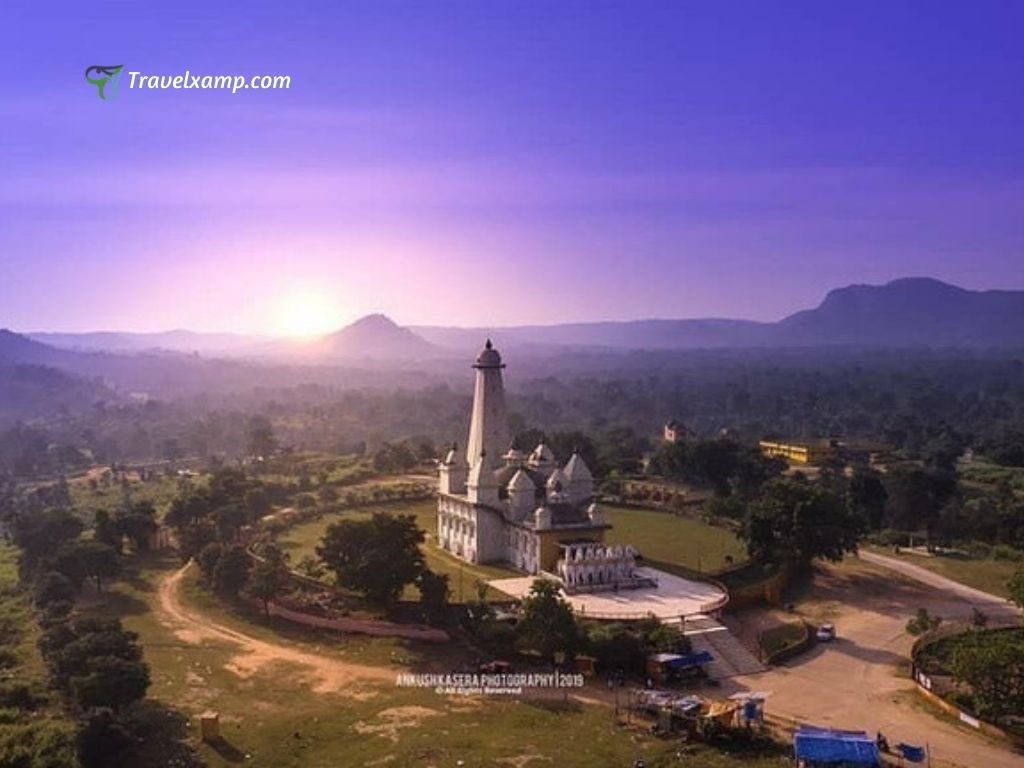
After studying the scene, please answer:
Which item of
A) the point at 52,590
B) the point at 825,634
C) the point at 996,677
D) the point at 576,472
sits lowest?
the point at 825,634

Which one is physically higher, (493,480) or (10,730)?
(493,480)

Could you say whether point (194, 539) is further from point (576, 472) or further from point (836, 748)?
point (836, 748)

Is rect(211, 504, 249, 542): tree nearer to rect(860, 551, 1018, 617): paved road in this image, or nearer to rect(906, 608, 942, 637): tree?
rect(906, 608, 942, 637): tree

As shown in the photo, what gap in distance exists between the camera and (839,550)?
132 ft

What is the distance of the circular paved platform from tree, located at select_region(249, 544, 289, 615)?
766cm

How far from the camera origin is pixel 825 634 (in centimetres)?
3369

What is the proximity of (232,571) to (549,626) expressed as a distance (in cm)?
1328

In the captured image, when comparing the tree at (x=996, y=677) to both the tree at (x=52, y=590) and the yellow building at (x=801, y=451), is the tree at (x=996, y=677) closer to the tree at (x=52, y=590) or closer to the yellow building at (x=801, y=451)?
the tree at (x=52, y=590)

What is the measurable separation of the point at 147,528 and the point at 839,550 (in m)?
29.8

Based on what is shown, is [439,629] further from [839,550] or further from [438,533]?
[839,550]

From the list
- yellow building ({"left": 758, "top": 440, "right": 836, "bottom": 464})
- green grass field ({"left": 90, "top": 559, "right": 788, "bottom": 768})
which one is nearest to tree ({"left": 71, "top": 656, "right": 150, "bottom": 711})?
green grass field ({"left": 90, "top": 559, "right": 788, "bottom": 768})

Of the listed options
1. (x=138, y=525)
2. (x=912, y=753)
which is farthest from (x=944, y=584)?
(x=138, y=525)

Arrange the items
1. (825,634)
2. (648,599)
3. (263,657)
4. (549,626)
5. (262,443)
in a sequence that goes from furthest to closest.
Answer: (262,443) < (648,599) < (825,634) < (263,657) < (549,626)

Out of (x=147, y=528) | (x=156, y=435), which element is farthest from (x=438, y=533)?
(x=156, y=435)
